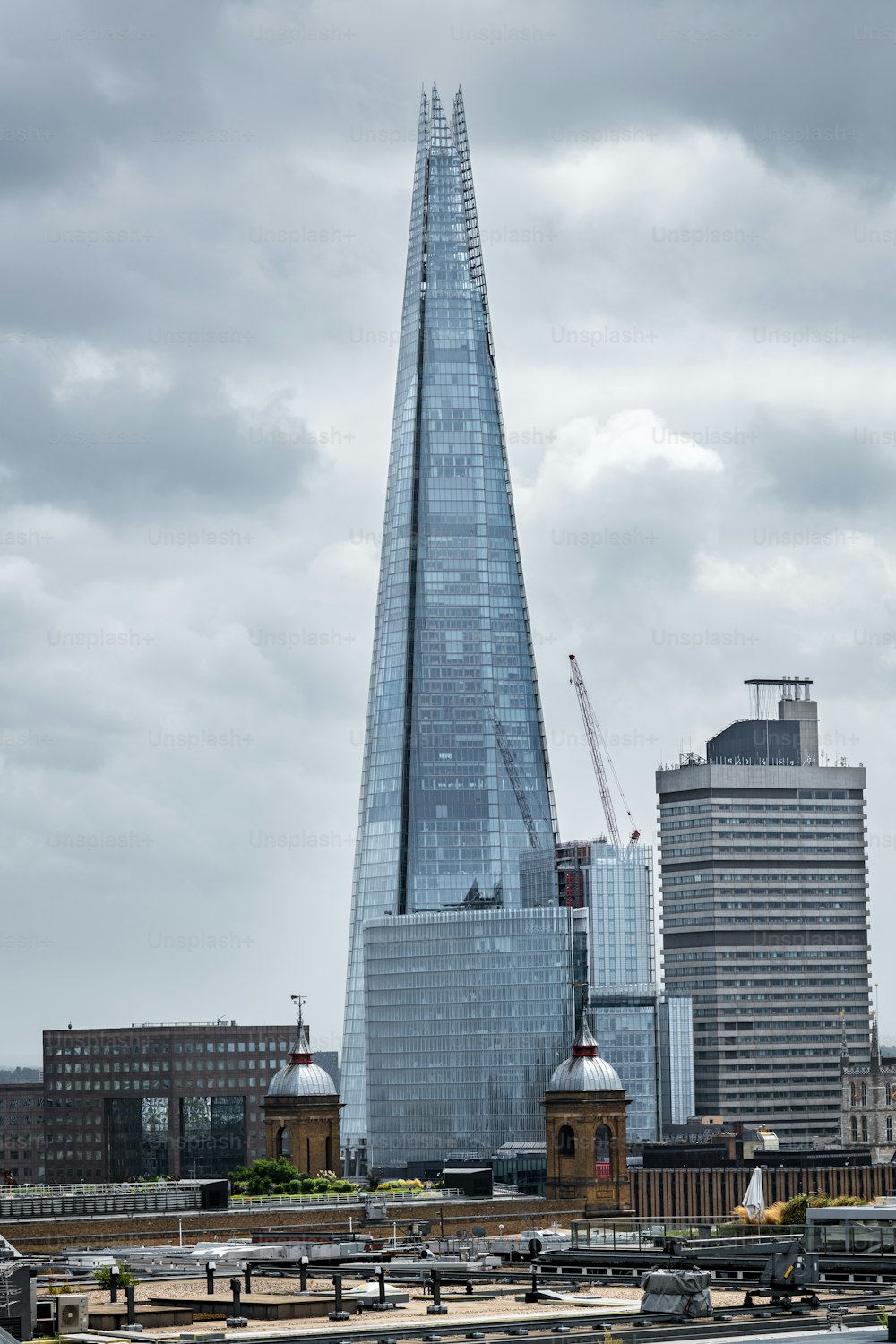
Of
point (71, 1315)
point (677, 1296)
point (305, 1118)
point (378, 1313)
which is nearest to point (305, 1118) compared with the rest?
point (305, 1118)

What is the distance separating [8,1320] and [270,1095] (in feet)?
302

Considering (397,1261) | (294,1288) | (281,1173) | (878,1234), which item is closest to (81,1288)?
(294,1288)

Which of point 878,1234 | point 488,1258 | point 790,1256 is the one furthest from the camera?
point 488,1258

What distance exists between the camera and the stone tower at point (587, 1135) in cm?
Answer: 15638

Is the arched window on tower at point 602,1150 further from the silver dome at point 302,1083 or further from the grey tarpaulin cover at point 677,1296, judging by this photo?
the grey tarpaulin cover at point 677,1296

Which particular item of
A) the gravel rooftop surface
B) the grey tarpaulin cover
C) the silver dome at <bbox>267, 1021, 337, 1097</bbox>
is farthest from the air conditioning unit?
the silver dome at <bbox>267, 1021, 337, 1097</bbox>

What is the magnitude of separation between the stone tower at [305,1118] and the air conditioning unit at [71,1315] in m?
86.9

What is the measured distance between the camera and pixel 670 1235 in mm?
111188

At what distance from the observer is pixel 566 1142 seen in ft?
529

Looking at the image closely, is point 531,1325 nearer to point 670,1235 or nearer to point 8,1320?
point 8,1320

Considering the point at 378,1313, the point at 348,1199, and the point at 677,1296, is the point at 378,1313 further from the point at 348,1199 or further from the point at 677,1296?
the point at 348,1199

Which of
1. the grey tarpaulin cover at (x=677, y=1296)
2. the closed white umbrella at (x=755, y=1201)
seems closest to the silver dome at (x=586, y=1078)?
the closed white umbrella at (x=755, y=1201)

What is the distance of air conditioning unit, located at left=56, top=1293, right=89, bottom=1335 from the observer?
7738cm

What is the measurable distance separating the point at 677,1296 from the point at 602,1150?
82.1 metres
